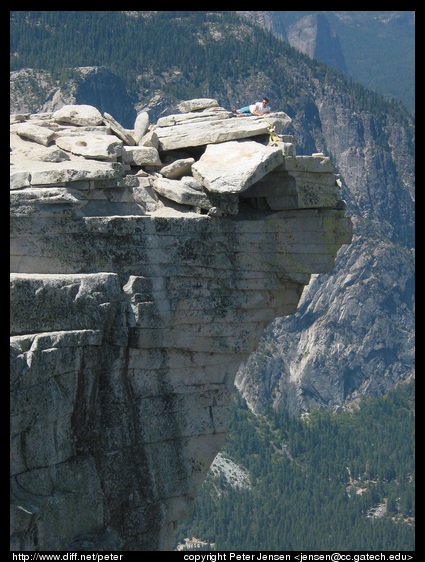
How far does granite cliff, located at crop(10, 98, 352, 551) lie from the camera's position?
116ft

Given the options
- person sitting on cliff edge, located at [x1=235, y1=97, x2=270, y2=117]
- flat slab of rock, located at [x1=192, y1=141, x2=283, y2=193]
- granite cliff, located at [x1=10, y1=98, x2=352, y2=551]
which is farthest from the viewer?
person sitting on cliff edge, located at [x1=235, y1=97, x2=270, y2=117]

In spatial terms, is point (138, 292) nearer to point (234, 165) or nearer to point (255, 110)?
point (234, 165)

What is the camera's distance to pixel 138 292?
37.4 m

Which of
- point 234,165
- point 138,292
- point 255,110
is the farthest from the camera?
point 255,110

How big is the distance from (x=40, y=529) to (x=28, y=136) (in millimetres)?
9700

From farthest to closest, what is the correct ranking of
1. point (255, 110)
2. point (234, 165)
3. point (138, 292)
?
point (255, 110), point (234, 165), point (138, 292)

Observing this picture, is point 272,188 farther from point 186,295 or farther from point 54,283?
point 54,283

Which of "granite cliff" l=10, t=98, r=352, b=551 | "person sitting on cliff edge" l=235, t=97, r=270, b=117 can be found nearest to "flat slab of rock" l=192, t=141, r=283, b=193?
"granite cliff" l=10, t=98, r=352, b=551

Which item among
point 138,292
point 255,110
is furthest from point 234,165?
point 255,110

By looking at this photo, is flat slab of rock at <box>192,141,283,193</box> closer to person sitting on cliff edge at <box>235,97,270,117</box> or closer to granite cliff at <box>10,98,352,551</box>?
granite cliff at <box>10,98,352,551</box>

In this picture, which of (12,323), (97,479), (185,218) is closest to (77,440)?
(97,479)

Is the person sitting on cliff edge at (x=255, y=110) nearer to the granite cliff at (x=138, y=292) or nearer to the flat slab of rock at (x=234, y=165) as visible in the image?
the granite cliff at (x=138, y=292)

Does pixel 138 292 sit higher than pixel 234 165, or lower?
Result: lower

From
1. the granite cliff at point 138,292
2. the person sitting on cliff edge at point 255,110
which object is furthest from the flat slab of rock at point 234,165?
the person sitting on cliff edge at point 255,110
